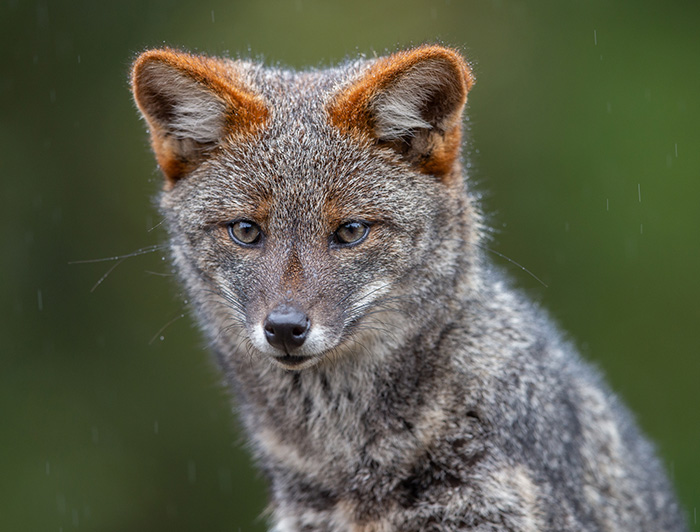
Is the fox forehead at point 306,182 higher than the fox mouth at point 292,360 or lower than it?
higher

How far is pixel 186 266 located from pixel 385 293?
49.7 inches

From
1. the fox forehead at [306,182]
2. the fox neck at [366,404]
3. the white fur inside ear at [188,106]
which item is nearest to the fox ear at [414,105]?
the fox forehead at [306,182]

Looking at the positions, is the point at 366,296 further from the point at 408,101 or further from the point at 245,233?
the point at 408,101

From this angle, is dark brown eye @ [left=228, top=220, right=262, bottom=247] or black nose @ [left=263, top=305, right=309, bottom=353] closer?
black nose @ [left=263, top=305, right=309, bottom=353]

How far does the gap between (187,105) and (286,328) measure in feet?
5.06

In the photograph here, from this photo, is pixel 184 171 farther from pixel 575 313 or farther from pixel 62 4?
pixel 575 313

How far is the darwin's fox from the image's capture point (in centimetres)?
512

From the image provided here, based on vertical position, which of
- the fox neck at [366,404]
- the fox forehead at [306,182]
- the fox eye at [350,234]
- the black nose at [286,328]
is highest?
the fox forehead at [306,182]

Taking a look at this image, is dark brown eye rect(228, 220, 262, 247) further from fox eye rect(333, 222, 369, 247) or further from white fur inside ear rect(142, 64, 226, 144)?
white fur inside ear rect(142, 64, 226, 144)

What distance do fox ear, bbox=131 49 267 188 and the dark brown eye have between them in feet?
1.88

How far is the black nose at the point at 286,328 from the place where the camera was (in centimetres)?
471

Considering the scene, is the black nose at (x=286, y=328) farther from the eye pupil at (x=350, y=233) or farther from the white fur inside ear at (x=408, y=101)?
the white fur inside ear at (x=408, y=101)

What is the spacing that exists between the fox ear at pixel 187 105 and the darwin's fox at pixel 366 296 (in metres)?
0.01

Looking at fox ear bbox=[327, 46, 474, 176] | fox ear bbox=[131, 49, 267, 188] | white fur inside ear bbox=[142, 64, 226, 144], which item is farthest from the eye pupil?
white fur inside ear bbox=[142, 64, 226, 144]
